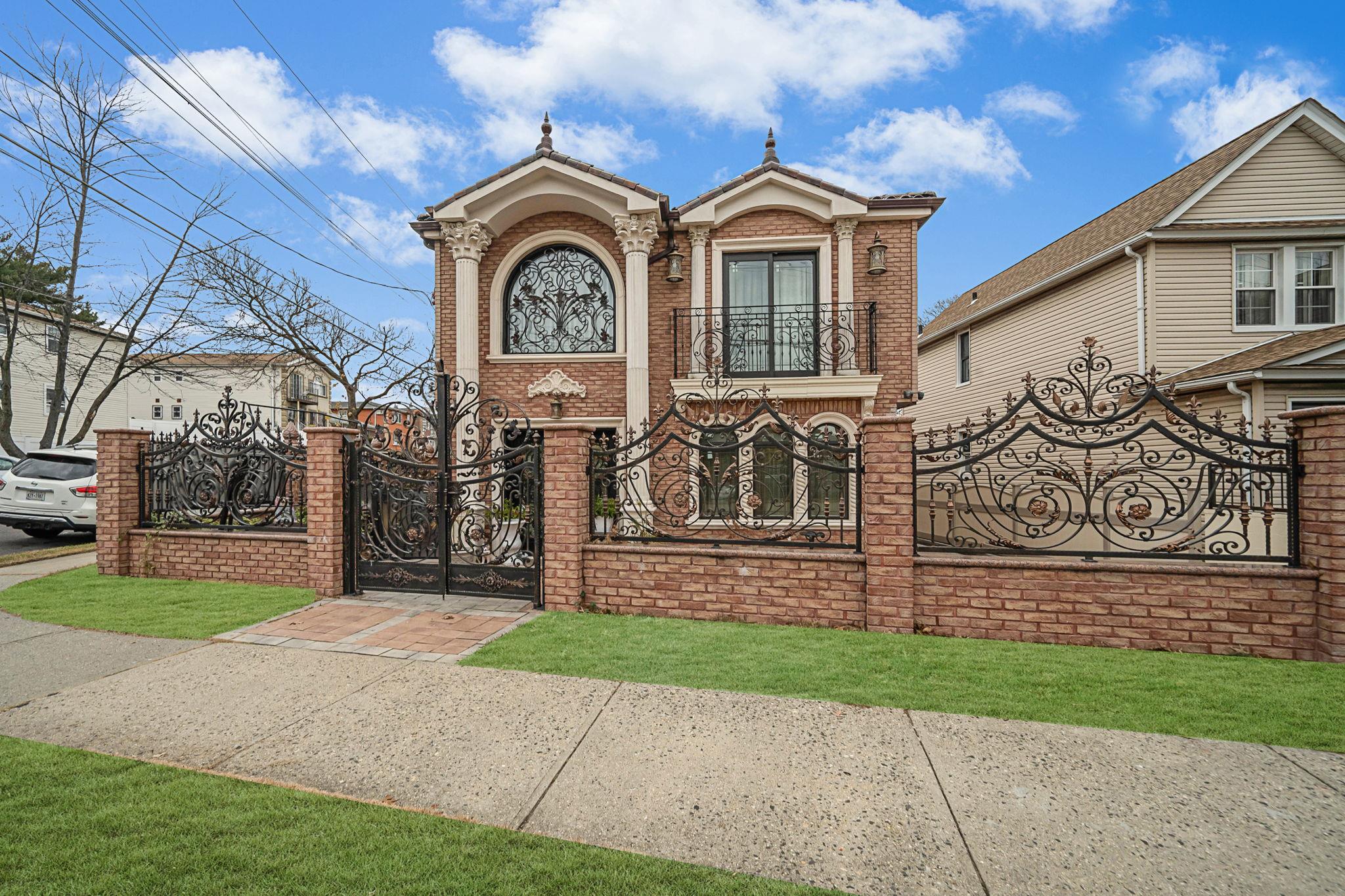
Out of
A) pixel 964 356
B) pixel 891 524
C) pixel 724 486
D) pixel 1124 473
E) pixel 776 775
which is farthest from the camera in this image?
pixel 964 356

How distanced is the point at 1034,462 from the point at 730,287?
636 centimetres

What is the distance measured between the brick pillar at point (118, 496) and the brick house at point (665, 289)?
167 inches

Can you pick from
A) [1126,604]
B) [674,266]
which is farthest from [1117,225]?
[1126,604]

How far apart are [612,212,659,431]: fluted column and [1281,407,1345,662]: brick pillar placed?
7258 millimetres

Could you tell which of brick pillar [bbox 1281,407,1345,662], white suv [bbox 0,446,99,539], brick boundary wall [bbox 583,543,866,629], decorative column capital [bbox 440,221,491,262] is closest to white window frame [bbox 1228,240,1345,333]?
brick pillar [bbox 1281,407,1345,662]

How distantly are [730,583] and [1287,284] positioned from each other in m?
12.9

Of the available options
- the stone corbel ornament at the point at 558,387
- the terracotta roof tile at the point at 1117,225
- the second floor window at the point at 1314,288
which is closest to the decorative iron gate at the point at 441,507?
the stone corbel ornament at the point at 558,387

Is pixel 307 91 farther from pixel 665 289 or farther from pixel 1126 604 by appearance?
pixel 1126 604

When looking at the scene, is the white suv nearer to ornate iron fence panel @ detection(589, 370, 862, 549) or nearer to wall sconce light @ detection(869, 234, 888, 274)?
ornate iron fence panel @ detection(589, 370, 862, 549)

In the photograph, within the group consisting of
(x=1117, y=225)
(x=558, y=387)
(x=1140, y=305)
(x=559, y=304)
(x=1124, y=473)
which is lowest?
(x=1124, y=473)

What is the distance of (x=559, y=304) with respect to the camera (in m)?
10.3

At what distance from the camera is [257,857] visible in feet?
7.04

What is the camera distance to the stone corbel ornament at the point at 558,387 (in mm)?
9914

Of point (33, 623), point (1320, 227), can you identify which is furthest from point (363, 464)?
point (1320, 227)
